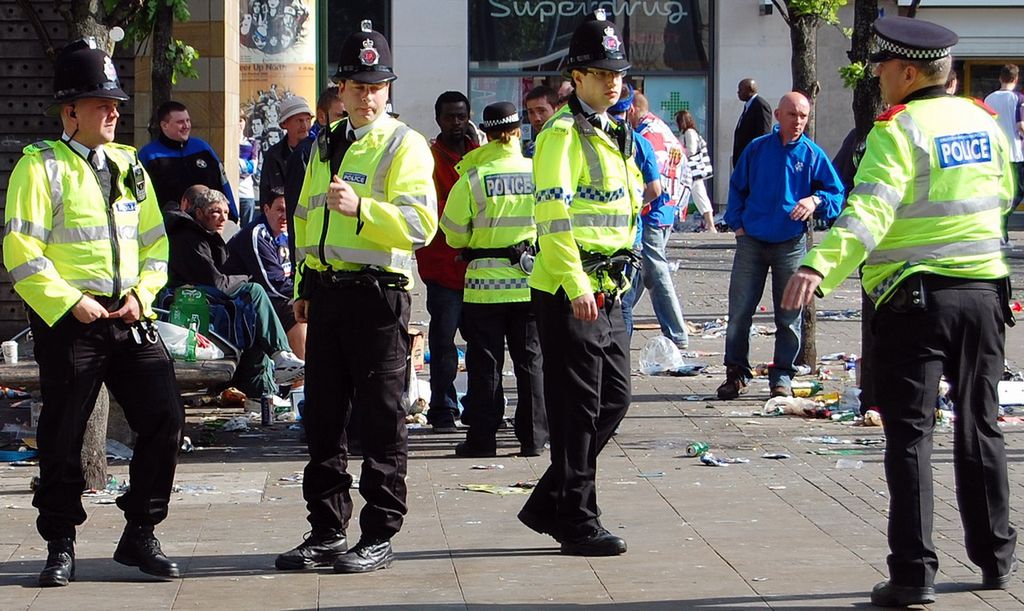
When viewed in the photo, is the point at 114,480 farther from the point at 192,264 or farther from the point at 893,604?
the point at 893,604

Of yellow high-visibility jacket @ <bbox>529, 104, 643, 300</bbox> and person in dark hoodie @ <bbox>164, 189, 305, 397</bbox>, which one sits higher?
yellow high-visibility jacket @ <bbox>529, 104, 643, 300</bbox>

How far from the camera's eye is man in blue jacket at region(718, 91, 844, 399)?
33.6 feet

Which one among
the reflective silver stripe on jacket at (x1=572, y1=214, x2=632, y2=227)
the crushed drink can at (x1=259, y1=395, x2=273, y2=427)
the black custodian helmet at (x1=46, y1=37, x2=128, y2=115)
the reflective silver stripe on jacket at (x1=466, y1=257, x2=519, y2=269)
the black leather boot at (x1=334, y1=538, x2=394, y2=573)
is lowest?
the black leather boot at (x1=334, y1=538, x2=394, y2=573)

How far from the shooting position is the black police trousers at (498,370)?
8711 millimetres

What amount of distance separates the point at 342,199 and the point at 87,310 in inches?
40.0

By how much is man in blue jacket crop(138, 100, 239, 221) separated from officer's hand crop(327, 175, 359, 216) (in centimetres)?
508

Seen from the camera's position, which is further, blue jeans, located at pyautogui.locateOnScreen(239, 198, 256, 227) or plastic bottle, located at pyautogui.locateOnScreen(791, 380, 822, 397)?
blue jeans, located at pyautogui.locateOnScreen(239, 198, 256, 227)

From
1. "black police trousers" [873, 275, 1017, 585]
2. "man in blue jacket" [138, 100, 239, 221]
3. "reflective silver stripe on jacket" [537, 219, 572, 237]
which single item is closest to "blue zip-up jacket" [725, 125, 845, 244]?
"man in blue jacket" [138, 100, 239, 221]

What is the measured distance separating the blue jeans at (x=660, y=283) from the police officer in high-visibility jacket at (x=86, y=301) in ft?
20.0

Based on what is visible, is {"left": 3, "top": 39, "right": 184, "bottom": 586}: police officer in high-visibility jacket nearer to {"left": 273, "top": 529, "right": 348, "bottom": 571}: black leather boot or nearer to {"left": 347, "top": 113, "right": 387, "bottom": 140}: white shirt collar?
{"left": 273, "top": 529, "right": 348, "bottom": 571}: black leather boot

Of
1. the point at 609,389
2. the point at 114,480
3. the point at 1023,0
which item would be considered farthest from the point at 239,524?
the point at 1023,0

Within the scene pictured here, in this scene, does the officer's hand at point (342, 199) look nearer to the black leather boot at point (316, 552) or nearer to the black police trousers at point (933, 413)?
the black leather boot at point (316, 552)

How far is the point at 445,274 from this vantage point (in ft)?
30.8

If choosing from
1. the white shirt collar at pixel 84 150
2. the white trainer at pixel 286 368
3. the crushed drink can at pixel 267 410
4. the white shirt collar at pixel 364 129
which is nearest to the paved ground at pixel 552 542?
the crushed drink can at pixel 267 410
